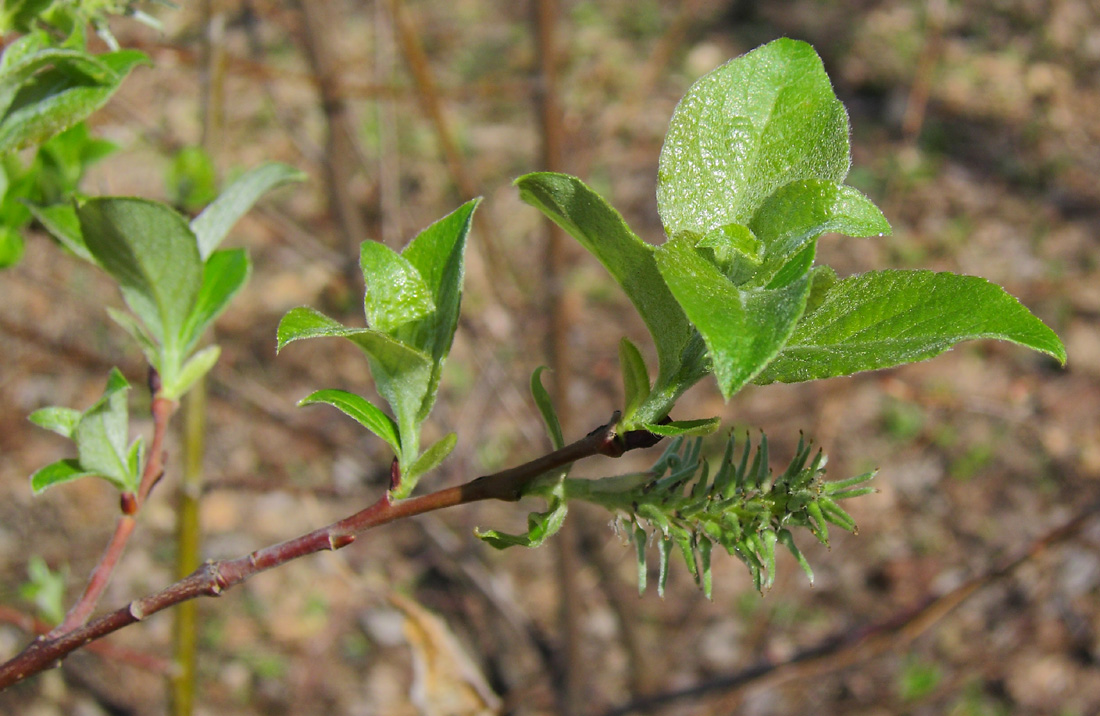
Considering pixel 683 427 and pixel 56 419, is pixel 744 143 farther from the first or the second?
pixel 56 419

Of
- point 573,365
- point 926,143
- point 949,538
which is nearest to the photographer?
point 949,538

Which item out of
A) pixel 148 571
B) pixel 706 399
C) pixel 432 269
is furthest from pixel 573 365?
pixel 432 269

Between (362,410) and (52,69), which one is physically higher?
(52,69)

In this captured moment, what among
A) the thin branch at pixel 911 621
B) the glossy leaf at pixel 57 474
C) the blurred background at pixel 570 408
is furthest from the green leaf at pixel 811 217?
the blurred background at pixel 570 408

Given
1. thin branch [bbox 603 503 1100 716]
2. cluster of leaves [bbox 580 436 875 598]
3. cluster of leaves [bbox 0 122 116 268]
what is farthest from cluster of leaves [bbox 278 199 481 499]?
thin branch [bbox 603 503 1100 716]

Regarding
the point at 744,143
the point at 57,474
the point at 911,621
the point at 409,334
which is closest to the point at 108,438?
the point at 57,474

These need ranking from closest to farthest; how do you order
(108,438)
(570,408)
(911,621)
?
(108,438)
(911,621)
(570,408)

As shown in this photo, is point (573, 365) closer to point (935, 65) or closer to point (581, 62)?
point (581, 62)
